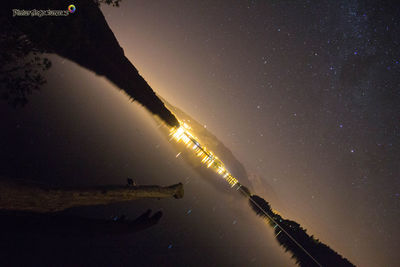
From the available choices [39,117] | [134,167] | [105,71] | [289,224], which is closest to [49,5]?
[39,117]

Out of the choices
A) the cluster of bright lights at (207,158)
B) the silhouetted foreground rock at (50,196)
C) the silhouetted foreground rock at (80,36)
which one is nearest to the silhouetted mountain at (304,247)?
the cluster of bright lights at (207,158)

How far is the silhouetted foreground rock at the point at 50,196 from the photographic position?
3.06 metres

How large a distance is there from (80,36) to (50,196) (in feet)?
72.6

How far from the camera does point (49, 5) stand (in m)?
9.31

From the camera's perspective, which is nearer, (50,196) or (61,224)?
(50,196)

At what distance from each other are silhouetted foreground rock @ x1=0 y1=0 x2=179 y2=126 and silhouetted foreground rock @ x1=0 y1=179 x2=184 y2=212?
20.5 feet

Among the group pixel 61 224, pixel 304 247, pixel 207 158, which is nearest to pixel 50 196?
pixel 61 224

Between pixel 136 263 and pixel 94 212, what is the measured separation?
7.93 feet

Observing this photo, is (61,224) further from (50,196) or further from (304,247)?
(304,247)

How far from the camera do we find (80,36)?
1925cm

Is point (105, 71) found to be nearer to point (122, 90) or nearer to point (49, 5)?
point (122, 90)

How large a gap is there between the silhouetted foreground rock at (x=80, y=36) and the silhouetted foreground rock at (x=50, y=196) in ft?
20.5

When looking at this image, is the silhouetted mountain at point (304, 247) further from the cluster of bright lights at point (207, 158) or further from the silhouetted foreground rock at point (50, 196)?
the silhouetted foreground rock at point (50, 196)

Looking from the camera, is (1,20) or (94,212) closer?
(1,20)
